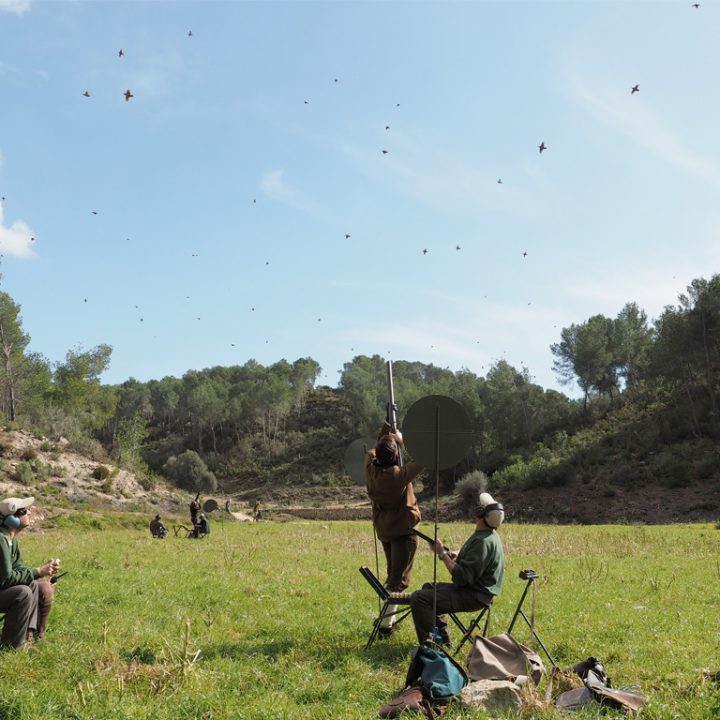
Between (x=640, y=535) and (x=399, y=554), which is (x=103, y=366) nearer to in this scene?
(x=640, y=535)

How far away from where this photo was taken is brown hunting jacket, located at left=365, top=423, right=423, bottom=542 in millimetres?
8500

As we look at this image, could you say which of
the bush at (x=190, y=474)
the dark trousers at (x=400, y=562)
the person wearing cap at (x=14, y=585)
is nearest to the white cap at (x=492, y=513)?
the dark trousers at (x=400, y=562)

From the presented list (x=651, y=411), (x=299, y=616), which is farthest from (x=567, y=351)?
(x=299, y=616)

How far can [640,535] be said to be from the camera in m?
25.9

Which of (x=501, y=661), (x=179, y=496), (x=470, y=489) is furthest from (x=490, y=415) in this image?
(x=501, y=661)

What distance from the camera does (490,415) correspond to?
3088 inches

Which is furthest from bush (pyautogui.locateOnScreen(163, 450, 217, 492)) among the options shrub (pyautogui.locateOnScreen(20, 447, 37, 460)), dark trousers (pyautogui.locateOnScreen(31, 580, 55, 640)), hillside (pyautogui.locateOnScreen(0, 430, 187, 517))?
dark trousers (pyautogui.locateOnScreen(31, 580, 55, 640))

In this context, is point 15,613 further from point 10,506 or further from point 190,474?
point 190,474

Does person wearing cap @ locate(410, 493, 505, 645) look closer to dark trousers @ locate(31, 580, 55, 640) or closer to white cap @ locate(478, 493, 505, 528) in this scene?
white cap @ locate(478, 493, 505, 528)

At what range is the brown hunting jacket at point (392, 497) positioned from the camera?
8.50 metres

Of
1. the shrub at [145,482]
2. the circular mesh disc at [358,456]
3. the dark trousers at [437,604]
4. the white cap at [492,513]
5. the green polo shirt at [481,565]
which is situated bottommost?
the shrub at [145,482]

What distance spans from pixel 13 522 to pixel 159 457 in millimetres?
114687

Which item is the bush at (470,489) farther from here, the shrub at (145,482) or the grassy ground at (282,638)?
the grassy ground at (282,638)

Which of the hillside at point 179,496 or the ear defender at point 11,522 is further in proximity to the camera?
the hillside at point 179,496
